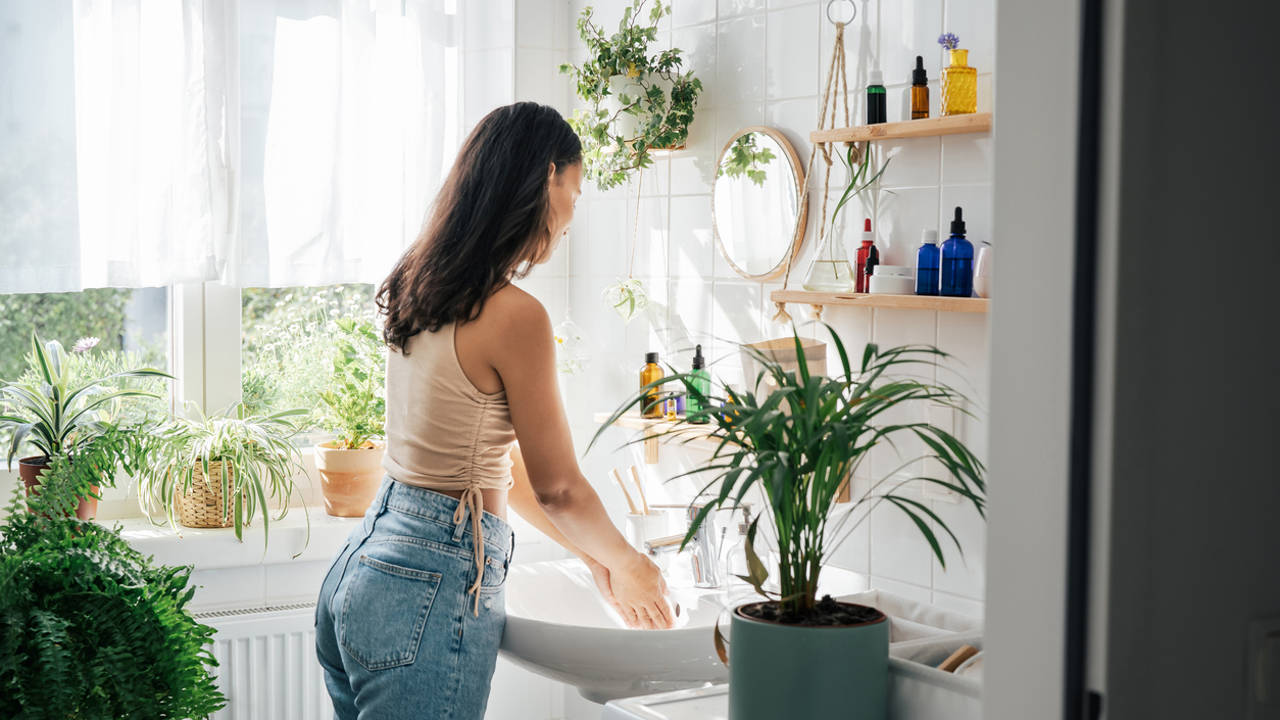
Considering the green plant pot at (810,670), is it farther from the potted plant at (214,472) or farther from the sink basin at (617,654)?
the potted plant at (214,472)

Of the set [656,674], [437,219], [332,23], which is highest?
[332,23]

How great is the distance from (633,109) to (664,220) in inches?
10.2

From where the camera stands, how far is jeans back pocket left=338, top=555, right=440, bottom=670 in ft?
5.55

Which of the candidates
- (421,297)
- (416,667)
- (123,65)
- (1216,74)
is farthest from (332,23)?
(1216,74)

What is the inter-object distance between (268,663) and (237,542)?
28cm

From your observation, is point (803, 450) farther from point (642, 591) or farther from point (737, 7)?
point (737, 7)

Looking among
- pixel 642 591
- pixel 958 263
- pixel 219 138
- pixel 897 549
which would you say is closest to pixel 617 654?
pixel 642 591

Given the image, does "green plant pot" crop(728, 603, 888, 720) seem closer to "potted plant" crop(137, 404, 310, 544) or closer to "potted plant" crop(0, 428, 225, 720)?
"potted plant" crop(0, 428, 225, 720)

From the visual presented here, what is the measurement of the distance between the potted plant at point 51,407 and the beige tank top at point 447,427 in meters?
0.87

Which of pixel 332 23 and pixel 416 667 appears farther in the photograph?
pixel 332 23

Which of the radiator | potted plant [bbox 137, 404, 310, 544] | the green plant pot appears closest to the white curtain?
potted plant [bbox 137, 404, 310, 544]

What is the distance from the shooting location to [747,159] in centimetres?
227

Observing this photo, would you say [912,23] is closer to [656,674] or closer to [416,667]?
[656,674]

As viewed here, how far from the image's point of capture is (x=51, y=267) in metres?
2.39
